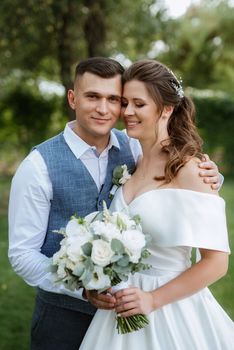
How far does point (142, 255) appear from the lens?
7.22ft

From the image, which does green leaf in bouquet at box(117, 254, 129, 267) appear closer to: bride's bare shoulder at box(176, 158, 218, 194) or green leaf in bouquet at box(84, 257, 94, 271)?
green leaf in bouquet at box(84, 257, 94, 271)

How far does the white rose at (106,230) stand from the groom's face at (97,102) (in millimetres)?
749

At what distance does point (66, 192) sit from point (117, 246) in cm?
67

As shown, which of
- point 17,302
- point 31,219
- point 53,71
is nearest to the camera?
point 31,219

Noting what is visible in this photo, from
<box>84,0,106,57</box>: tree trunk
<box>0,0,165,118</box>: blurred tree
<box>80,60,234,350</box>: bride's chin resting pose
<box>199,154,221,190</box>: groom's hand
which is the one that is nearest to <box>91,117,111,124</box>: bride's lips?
<box>80,60,234,350</box>: bride's chin resting pose

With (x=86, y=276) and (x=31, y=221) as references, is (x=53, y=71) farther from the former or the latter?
(x=86, y=276)

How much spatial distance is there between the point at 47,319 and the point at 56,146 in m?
0.98

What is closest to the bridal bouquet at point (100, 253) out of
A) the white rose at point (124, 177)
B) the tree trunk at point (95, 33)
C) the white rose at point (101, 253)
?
the white rose at point (101, 253)

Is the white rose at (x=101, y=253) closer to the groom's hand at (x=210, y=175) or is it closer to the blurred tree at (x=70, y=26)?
the groom's hand at (x=210, y=175)

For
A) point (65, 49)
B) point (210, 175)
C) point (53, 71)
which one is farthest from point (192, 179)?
point (53, 71)

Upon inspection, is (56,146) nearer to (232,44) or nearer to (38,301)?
(38,301)

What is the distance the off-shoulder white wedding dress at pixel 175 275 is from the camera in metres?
2.43

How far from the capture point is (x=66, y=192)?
2697 mm

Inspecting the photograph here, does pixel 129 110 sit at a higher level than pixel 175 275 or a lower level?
higher
